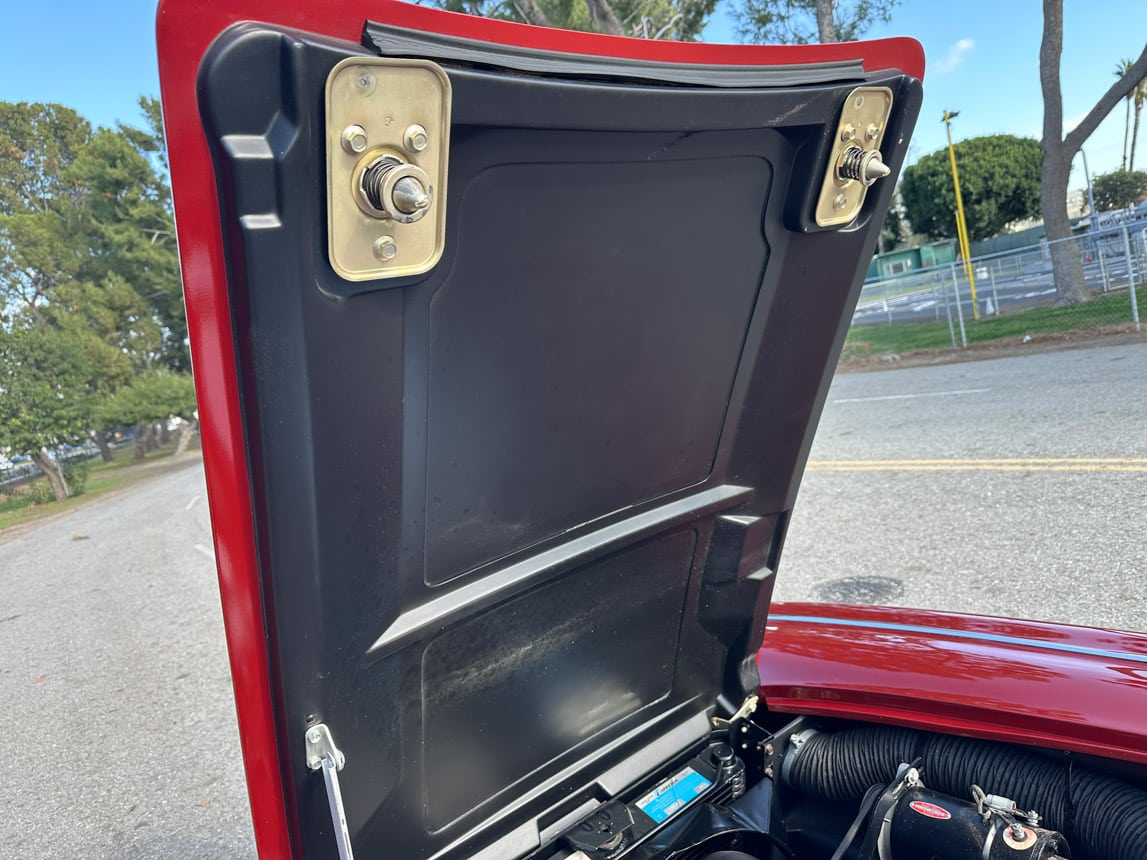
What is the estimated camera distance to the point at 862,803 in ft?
4.80

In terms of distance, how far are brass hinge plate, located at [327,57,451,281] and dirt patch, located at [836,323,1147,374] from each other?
10756 millimetres

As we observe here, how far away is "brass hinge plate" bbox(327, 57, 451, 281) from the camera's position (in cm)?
70

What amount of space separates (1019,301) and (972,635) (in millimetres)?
20829

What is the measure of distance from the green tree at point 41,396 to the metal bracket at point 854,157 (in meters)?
11.5

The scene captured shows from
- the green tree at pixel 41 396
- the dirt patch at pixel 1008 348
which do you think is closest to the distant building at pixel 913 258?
the dirt patch at pixel 1008 348

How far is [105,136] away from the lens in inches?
407

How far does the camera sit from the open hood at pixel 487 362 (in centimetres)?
72

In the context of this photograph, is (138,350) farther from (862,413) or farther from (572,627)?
(572,627)

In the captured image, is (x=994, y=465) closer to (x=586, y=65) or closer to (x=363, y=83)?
(x=586, y=65)

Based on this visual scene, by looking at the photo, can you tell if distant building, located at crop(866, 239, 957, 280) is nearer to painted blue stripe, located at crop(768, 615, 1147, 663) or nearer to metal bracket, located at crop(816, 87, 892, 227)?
painted blue stripe, located at crop(768, 615, 1147, 663)

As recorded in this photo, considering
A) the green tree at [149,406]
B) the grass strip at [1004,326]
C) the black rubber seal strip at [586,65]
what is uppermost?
the black rubber seal strip at [586,65]

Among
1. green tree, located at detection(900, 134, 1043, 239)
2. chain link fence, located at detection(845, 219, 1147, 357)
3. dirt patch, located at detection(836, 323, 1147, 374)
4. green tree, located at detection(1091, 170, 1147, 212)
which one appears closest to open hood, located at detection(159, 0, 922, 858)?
dirt patch, located at detection(836, 323, 1147, 374)

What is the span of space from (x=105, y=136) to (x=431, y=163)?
39.0 feet

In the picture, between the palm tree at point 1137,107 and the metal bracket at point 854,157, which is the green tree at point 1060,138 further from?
the palm tree at point 1137,107
